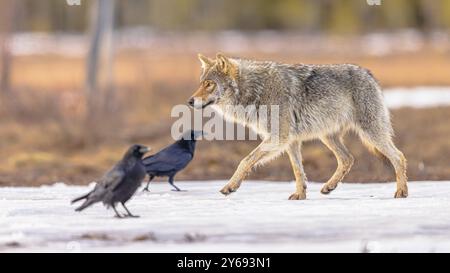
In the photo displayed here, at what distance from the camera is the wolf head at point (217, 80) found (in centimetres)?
1165

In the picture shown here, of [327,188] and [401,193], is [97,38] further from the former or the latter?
[401,193]

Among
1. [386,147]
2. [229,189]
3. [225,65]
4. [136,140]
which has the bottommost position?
[136,140]

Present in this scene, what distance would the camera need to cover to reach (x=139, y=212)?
34.4ft

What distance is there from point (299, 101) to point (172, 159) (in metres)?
1.78

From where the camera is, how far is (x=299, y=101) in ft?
38.9

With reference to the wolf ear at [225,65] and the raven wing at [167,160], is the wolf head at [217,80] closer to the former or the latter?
the wolf ear at [225,65]

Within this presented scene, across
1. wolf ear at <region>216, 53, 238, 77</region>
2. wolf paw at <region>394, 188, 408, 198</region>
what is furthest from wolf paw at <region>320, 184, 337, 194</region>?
wolf ear at <region>216, 53, 238, 77</region>

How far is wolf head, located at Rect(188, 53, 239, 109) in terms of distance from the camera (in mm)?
11648

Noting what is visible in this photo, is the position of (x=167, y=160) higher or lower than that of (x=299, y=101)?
lower

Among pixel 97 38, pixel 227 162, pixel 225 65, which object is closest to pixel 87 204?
pixel 225 65

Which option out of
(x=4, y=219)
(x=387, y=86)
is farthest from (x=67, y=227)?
(x=387, y=86)

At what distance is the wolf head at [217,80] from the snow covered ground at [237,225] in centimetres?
113

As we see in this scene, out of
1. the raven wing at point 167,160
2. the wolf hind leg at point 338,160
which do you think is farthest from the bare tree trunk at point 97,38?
the wolf hind leg at point 338,160
